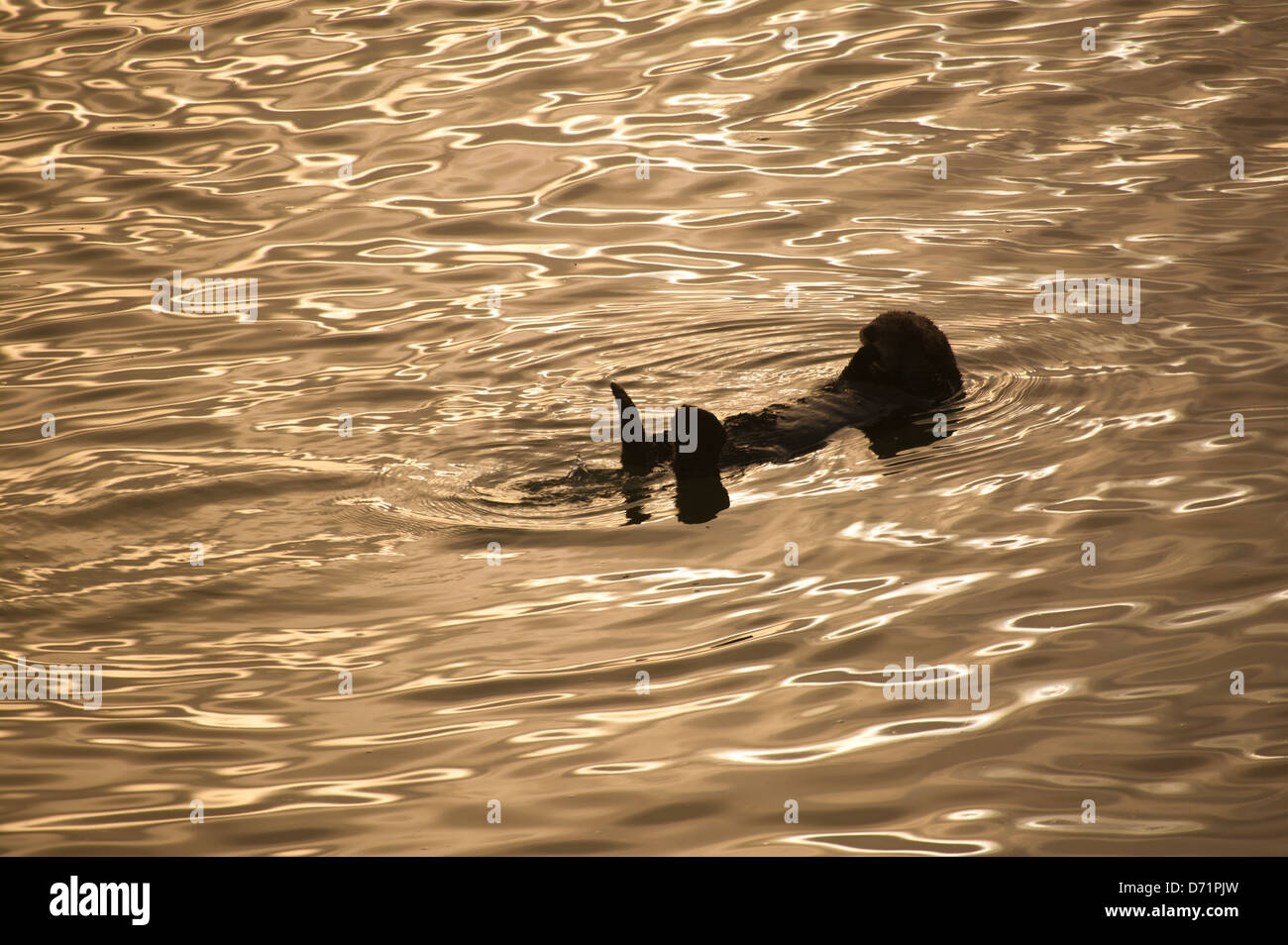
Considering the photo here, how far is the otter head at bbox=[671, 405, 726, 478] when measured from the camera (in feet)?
20.8

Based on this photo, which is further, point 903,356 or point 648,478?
point 903,356

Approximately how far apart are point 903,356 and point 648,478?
1779mm

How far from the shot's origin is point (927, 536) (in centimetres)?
625

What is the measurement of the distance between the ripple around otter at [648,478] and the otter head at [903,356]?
313mm

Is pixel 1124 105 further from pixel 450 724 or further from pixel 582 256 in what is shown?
pixel 450 724

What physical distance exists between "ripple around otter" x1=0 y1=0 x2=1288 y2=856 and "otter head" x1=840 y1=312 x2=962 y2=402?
31cm

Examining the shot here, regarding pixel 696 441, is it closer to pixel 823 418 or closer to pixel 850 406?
pixel 823 418

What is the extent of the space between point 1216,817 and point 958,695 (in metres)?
1.06

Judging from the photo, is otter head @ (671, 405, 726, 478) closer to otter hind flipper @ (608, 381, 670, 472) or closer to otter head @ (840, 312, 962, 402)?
otter hind flipper @ (608, 381, 670, 472)

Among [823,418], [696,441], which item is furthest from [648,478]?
[823,418]

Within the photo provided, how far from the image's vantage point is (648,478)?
22.4 feet

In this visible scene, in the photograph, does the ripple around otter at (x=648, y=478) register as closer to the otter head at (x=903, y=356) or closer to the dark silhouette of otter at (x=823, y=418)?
the dark silhouette of otter at (x=823, y=418)

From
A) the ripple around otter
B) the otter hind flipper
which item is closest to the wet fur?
the otter hind flipper

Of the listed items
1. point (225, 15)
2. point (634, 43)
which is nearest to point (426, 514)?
point (634, 43)
